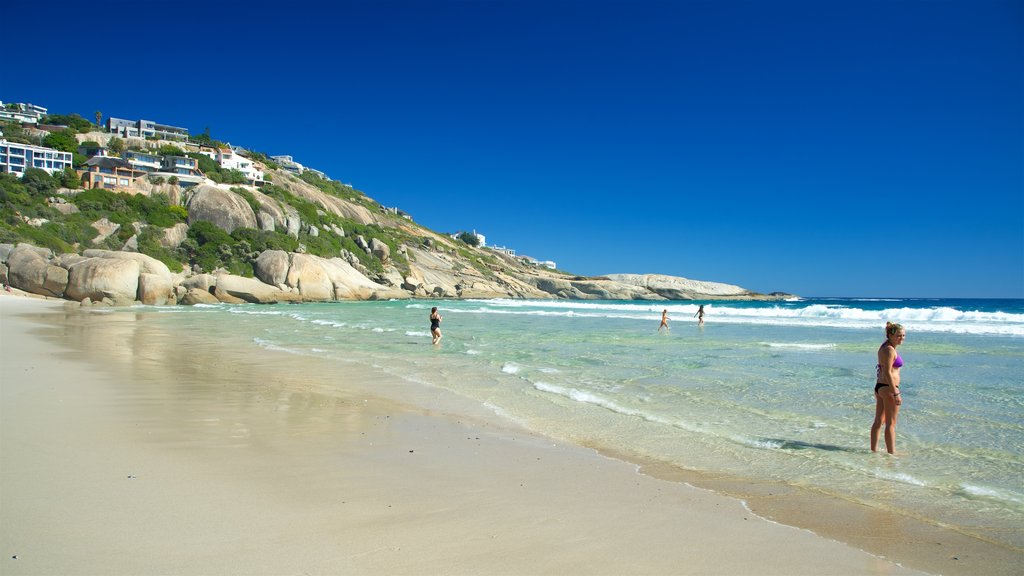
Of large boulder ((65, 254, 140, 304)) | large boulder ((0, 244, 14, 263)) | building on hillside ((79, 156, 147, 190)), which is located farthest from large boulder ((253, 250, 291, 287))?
building on hillside ((79, 156, 147, 190))

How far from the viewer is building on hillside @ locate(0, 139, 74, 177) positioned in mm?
65312

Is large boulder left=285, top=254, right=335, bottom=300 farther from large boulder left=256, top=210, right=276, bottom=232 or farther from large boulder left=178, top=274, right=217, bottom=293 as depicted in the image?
large boulder left=256, top=210, right=276, bottom=232

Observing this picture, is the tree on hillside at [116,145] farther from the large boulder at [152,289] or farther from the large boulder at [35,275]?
the large boulder at [152,289]

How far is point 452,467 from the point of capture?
529cm

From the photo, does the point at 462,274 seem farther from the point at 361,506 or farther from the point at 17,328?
the point at 361,506

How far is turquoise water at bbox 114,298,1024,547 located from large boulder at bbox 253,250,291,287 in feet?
111

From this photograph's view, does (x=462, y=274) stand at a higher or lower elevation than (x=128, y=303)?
higher

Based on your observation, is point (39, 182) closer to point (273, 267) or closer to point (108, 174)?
point (108, 174)

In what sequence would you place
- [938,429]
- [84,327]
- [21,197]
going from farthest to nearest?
[21,197]
[84,327]
[938,429]

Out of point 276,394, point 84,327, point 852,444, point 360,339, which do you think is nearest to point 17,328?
point 84,327

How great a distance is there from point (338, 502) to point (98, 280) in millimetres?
40495

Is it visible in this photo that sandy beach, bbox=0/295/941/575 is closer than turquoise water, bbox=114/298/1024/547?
Yes

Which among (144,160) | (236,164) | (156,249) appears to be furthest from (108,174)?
(236,164)

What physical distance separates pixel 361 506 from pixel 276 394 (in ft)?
17.9
